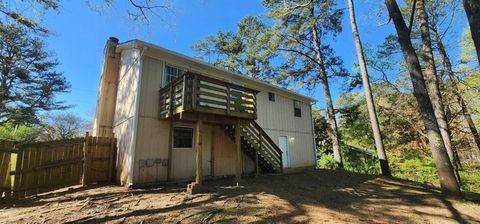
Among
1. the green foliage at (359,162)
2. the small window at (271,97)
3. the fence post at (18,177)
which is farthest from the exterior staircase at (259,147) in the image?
the green foliage at (359,162)

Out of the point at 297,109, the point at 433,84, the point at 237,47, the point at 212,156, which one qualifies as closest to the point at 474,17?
the point at 433,84

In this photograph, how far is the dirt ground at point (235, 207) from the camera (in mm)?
5461

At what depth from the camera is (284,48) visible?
65.4 ft

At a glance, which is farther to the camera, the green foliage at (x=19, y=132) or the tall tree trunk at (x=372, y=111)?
the green foliage at (x=19, y=132)

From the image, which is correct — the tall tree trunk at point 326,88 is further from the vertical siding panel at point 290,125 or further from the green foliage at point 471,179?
the green foliage at point 471,179

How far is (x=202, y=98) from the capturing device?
8.55 m

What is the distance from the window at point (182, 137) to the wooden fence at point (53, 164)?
2.42m

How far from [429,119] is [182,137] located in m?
8.54

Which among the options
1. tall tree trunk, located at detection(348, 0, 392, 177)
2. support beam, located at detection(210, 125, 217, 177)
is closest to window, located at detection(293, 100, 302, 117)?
tall tree trunk, located at detection(348, 0, 392, 177)

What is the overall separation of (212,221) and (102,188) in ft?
17.0

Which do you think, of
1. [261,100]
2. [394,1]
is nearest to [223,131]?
[261,100]

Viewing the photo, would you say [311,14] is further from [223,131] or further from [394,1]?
[223,131]

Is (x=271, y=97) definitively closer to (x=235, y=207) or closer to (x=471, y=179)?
(x=235, y=207)

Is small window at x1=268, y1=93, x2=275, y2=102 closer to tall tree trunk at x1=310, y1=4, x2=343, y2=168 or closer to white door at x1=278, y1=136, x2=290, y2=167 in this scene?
white door at x1=278, y1=136, x2=290, y2=167
